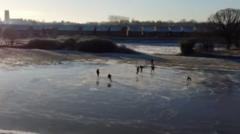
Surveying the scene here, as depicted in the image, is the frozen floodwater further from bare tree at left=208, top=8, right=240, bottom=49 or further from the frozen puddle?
the frozen puddle

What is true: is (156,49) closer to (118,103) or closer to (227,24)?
(227,24)

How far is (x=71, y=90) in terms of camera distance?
86.7ft

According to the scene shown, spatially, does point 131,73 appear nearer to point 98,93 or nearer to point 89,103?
point 98,93

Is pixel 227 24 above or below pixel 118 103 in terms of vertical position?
above

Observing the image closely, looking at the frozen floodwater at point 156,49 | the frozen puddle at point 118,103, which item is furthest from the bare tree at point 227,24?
the frozen puddle at point 118,103

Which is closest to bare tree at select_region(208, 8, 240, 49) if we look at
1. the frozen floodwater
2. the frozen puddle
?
the frozen floodwater

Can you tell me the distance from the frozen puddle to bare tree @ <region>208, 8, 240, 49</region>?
3568cm

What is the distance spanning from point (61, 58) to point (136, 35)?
2713 inches

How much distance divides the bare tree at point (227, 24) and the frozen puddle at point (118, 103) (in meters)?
35.7

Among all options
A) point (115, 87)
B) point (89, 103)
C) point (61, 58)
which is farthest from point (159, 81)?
point (61, 58)

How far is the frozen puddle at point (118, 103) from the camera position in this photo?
18062mm

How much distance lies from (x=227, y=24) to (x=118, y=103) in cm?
5215

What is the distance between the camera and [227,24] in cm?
7188

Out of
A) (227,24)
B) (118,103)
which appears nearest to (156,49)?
(227,24)
